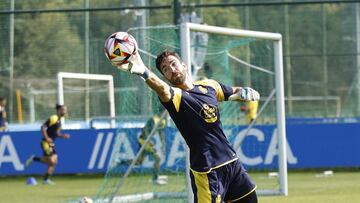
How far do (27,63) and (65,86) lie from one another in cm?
112

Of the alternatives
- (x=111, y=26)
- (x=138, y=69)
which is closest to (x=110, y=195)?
(x=138, y=69)

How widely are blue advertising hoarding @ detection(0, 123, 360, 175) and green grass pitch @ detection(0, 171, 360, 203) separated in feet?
0.91

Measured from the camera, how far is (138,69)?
7434 millimetres

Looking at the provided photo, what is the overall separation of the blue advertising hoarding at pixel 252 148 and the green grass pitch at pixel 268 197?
0.28 m

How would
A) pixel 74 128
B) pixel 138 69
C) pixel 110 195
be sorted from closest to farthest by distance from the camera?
pixel 138 69 → pixel 110 195 → pixel 74 128

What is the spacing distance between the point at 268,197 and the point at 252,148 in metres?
5.55

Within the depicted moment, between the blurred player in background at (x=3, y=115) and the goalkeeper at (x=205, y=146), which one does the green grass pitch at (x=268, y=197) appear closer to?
the blurred player in background at (x=3, y=115)

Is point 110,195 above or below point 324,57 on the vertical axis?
below

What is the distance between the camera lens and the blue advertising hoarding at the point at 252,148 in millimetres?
20688

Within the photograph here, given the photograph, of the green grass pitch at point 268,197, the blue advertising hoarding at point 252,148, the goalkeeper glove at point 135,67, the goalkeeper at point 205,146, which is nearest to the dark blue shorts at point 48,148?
the green grass pitch at point 268,197

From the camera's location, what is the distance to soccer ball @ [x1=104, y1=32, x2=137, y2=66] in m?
7.56

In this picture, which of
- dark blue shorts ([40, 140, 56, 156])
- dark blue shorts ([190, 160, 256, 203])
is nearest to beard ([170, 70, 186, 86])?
dark blue shorts ([190, 160, 256, 203])

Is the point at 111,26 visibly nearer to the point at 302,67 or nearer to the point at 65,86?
the point at 65,86

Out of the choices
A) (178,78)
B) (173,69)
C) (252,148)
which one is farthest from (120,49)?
(252,148)
